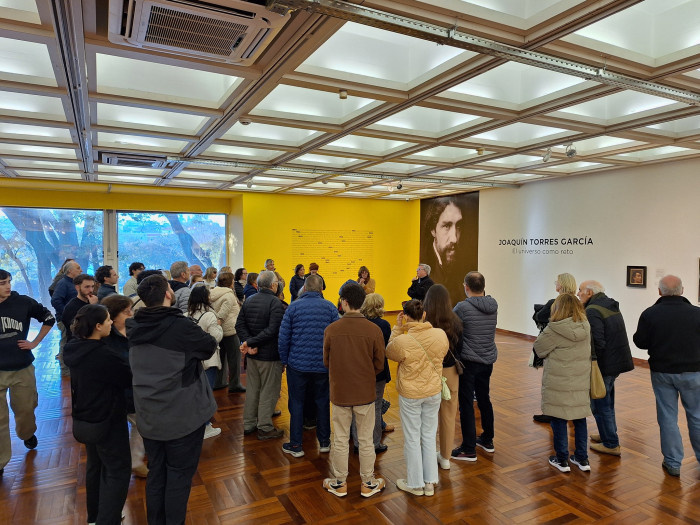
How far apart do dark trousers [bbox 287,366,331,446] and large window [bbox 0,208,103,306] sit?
851 cm

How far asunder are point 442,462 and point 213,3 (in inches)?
140

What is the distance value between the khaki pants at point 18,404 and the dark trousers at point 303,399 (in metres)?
2.09

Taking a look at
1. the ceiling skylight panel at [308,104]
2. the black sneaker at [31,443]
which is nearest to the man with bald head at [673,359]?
the ceiling skylight panel at [308,104]

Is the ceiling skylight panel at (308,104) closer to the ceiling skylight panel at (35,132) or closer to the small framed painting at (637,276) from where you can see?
the ceiling skylight panel at (35,132)

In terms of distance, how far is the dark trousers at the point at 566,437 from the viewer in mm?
3564

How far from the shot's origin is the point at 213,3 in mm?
2146

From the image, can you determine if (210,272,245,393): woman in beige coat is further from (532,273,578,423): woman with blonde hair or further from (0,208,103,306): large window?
(0,208,103,306): large window

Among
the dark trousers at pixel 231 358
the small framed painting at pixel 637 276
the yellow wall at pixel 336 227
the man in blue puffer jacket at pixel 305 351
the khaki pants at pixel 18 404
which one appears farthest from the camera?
the yellow wall at pixel 336 227

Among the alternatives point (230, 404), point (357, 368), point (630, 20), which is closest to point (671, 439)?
point (357, 368)

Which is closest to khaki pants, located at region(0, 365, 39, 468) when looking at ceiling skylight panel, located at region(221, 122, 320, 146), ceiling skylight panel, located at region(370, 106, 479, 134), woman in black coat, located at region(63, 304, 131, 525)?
woman in black coat, located at region(63, 304, 131, 525)

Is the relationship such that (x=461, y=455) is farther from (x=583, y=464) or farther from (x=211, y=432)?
(x=211, y=432)

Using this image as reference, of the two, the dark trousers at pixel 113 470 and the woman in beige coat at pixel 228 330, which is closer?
the dark trousers at pixel 113 470

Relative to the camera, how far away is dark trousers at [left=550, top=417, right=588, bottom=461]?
356 cm

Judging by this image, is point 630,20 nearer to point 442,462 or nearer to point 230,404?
point 442,462
